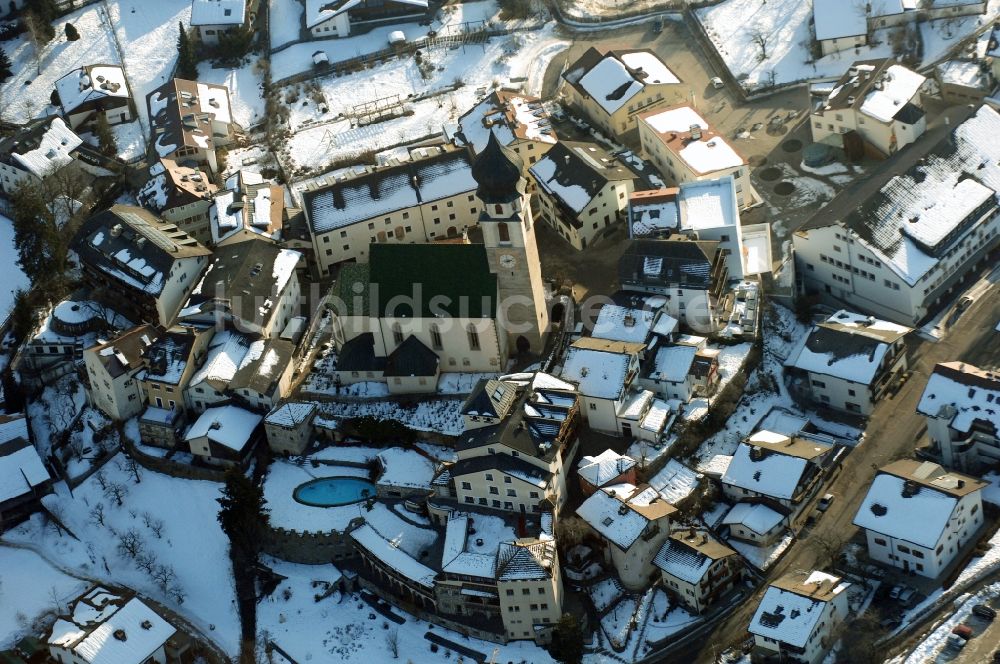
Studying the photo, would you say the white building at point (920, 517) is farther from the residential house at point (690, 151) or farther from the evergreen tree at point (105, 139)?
the evergreen tree at point (105, 139)

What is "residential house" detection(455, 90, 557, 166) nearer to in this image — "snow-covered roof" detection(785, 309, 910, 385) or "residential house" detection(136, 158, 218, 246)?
"residential house" detection(136, 158, 218, 246)

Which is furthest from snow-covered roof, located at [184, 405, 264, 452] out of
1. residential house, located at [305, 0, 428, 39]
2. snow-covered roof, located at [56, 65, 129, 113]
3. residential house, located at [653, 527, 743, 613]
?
residential house, located at [305, 0, 428, 39]

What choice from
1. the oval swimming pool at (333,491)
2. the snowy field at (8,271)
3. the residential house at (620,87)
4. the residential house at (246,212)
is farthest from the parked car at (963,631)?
the snowy field at (8,271)

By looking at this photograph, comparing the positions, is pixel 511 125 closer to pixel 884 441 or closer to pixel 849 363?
pixel 849 363

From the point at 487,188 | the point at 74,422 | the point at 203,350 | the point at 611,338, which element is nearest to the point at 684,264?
the point at 611,338

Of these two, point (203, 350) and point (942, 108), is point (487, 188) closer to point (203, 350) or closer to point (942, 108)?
point (203, 350)
